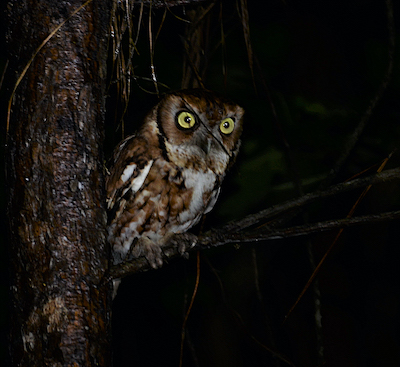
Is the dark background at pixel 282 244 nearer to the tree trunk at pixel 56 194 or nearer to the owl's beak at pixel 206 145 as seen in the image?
the owl's beak at pixel 206 145

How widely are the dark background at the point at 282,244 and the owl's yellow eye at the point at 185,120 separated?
22.4 inches

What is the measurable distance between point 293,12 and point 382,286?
1.89 m

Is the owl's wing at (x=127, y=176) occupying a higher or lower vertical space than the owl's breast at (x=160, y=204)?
higher

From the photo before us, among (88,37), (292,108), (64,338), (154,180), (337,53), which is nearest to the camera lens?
(64,338)

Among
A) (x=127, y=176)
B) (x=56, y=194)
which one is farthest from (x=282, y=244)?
(x=56, y=194)

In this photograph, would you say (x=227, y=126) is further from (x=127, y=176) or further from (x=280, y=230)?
(x=280, y=230)

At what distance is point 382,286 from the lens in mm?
2773

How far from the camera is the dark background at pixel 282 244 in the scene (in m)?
2.22

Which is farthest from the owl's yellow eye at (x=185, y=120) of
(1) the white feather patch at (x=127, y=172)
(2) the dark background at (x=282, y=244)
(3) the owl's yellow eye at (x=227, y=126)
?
(2) the dark background at (x=282, y=244)

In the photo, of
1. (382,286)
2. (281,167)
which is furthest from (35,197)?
(382,286)

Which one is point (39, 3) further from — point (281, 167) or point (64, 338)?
point (281, 167)

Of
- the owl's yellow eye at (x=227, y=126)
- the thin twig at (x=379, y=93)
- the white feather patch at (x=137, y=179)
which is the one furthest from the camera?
the owl's yellow eye at (x=227, y=126)

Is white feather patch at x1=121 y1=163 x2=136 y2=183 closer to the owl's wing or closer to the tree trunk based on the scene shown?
the owl's wing

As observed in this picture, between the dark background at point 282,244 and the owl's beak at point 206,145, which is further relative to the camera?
the dark background at point 282,244
